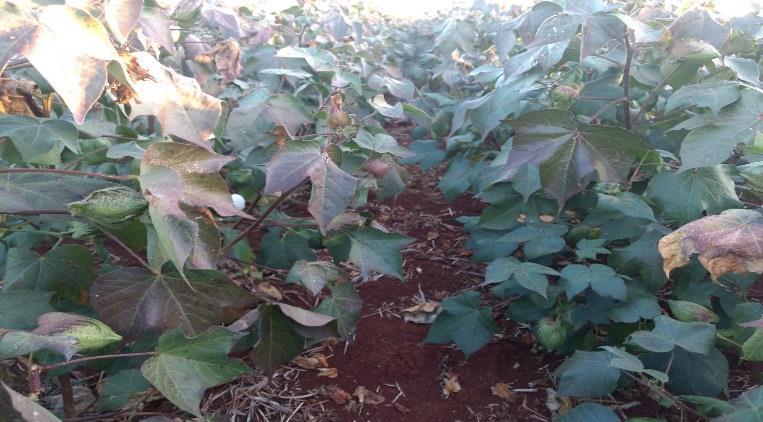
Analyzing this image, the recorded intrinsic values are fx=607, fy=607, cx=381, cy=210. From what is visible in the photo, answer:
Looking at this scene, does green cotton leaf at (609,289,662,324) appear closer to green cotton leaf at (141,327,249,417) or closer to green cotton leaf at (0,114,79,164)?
green cotton leaf at (141,327,249,417)

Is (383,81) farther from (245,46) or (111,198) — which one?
(111,198)

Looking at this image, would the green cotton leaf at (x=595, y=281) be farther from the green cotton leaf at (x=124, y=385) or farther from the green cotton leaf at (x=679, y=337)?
the green cotton leaf at (x=124, y=385)

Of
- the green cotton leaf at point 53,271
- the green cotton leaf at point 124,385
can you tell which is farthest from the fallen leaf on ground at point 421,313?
the green cotton leaf at point 53,271

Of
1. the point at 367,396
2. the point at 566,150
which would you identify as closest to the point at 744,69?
the point at 566,150

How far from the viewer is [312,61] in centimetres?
225

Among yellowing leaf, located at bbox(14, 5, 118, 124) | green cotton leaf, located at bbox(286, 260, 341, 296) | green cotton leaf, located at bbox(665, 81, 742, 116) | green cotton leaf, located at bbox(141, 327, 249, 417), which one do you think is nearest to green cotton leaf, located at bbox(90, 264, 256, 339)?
green cotton leaf, located at bbox(141, 327, 249, 417)

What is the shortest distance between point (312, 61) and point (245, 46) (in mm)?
1366

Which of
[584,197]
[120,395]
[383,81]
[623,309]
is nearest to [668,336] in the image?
[623,309]

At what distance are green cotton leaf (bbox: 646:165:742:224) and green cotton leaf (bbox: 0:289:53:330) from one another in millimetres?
1496

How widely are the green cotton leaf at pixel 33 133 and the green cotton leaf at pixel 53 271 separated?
0.23 m

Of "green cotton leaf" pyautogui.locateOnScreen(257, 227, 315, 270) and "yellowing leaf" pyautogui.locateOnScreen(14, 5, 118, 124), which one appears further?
"green cotton leaf" pyautogui.locateOnScreen(257, 227, 315, 270)

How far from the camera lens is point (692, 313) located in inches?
57.4

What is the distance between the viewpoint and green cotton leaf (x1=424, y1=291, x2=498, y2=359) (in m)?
1.79

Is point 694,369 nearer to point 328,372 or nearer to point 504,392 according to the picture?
point 504,392
